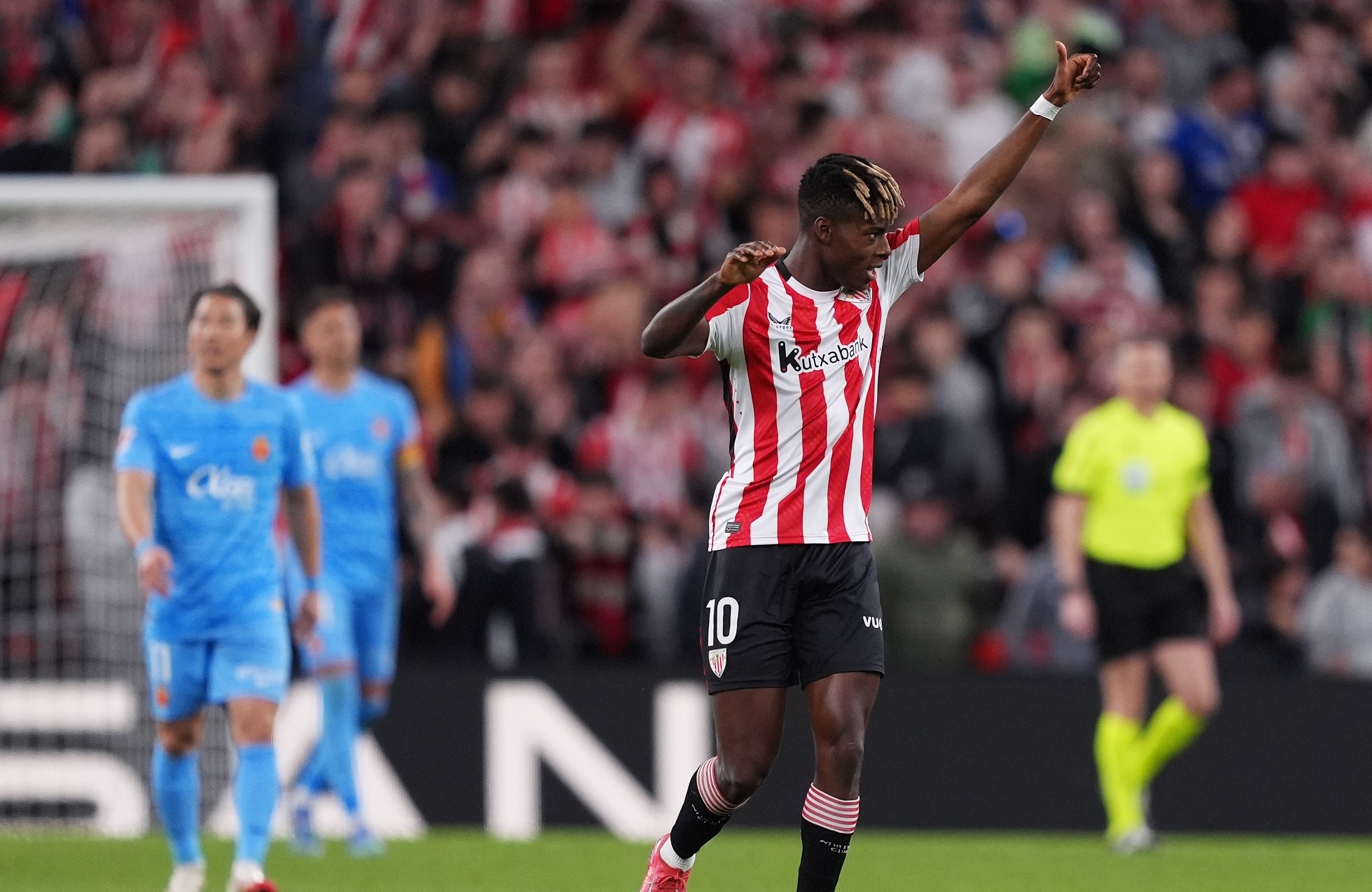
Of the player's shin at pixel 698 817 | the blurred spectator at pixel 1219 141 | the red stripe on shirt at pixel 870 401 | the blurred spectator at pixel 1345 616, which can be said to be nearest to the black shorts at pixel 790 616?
the red stripe on shirt at pixel 870 401

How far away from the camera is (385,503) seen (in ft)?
35.0

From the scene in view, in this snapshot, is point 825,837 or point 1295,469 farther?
point 1295,469

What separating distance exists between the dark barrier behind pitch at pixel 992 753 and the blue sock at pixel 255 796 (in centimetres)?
424

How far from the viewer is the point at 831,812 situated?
597cm

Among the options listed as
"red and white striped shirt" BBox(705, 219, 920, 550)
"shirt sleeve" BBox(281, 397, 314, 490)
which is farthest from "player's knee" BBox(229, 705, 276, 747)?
"red and white striped shirt" BBox(705, 219, 920, 550)

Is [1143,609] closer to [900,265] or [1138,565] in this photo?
[1138,565]

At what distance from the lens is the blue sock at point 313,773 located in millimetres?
10398

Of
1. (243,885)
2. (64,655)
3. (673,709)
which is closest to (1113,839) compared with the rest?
(673,709)

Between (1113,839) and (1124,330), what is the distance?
438 cm

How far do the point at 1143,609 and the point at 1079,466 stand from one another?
80 centimetres

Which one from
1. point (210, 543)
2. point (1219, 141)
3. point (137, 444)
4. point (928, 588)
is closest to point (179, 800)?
point (210, 543)

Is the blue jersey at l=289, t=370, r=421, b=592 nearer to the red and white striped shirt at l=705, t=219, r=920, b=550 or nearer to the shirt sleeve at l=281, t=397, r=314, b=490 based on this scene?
the shirt sleeve at l=281, t=397, r=314, b=490

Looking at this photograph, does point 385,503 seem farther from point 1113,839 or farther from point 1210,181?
point 1210,181

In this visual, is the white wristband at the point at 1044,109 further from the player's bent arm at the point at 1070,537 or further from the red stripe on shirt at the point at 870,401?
the player's bent arm at the point at 1070,537
